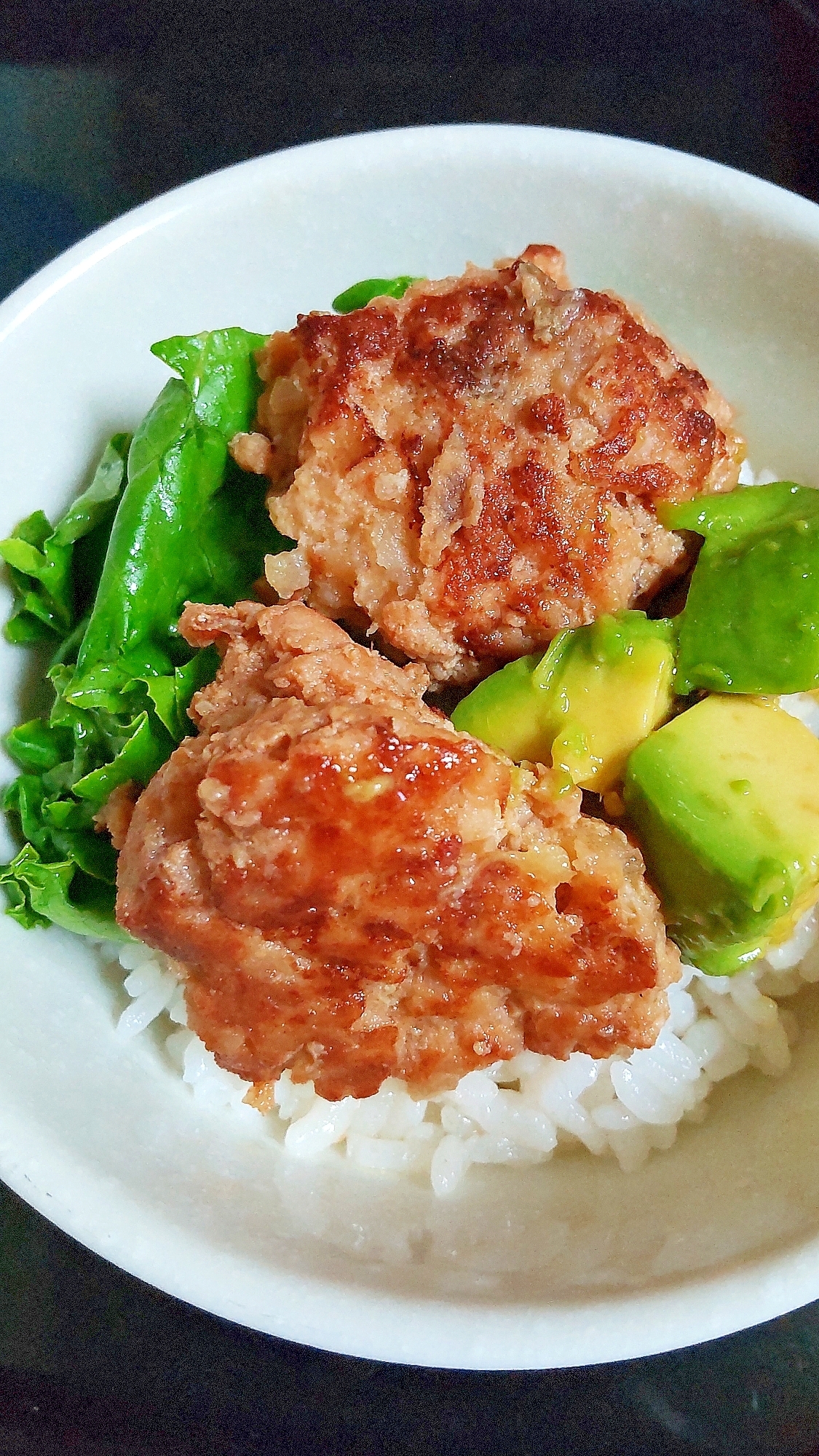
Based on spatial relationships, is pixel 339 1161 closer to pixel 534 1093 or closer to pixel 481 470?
pixel 534 1093

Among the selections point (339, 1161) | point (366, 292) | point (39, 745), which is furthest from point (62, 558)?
point (339, 1161)

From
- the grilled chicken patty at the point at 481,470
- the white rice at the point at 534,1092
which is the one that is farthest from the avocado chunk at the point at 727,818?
the white rice at the point at 534,1092

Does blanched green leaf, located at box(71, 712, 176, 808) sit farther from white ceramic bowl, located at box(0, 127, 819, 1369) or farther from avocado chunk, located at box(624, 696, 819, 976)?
avocado chunk, located at box(624, 696, 819, 976)

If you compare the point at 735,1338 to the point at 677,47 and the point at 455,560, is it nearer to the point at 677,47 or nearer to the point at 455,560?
the point at 455,560

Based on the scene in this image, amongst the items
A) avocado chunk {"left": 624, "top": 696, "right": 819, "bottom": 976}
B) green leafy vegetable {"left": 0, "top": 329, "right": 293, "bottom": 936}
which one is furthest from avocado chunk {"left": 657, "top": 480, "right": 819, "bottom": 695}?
green leafy vegetable {"left": 0, "top": 329, "right": 293, "bottom": 936}

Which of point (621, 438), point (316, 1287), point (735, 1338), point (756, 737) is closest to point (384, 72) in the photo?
point (621, 438)

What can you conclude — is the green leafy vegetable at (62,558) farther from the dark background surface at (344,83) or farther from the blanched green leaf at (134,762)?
the dark background surface at (344,83)
